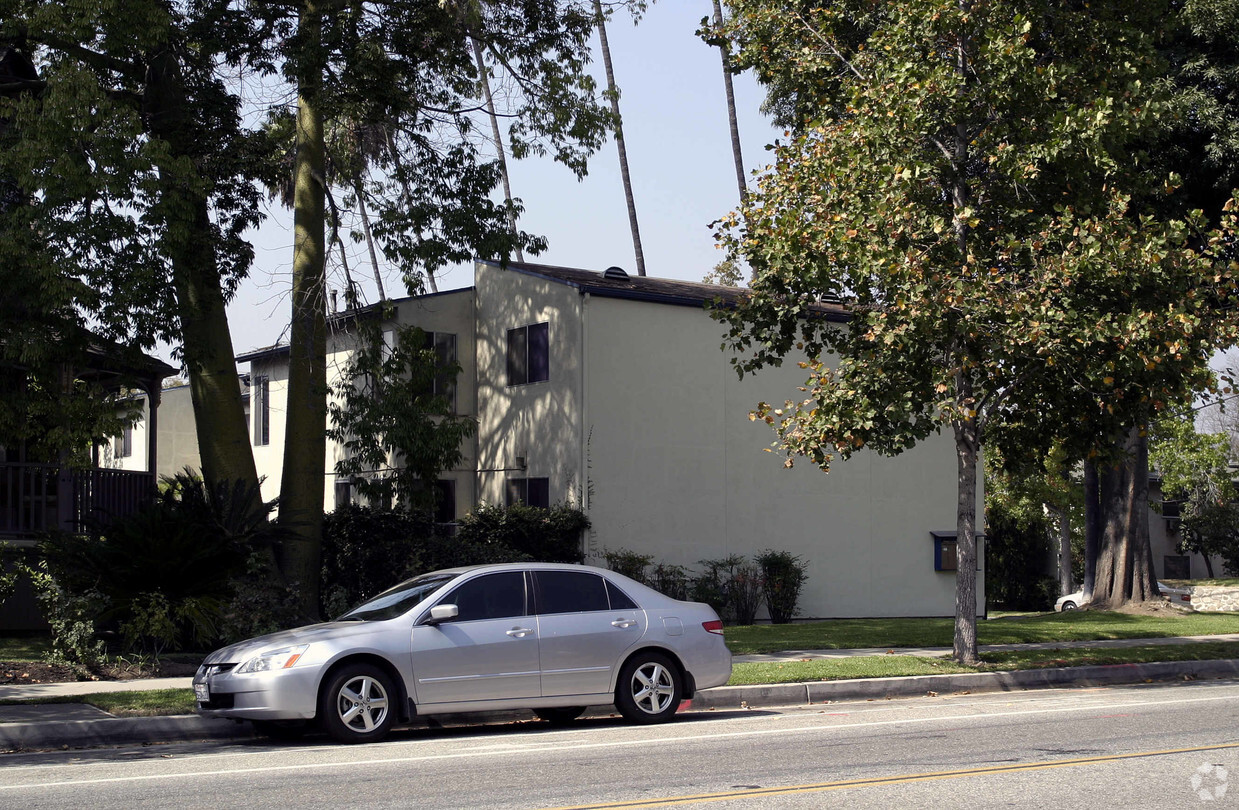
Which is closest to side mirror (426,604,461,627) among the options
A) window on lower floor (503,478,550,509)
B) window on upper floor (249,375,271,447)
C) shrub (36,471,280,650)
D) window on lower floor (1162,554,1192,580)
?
shrub (36,471,280,650)

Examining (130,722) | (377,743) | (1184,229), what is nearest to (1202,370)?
(1184,229)

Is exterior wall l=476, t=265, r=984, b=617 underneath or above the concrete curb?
above

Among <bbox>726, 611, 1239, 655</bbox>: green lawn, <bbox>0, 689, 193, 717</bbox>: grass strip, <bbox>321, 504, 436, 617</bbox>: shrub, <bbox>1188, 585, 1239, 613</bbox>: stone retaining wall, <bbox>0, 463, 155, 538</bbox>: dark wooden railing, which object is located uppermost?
<bbox>0, 463, 155, 538</bbox>: dark wooden railing

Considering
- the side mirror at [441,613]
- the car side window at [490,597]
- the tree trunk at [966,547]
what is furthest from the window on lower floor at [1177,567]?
the side mirror at [441,613]

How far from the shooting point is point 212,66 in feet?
63.2

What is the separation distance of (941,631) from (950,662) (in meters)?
5.05

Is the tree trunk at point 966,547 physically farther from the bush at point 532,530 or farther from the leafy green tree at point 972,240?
the bush at point 532,530

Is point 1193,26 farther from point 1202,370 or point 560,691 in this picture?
point 560,691

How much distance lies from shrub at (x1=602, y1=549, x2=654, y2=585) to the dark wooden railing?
26.6 feet

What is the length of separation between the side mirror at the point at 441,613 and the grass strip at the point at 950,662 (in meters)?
3.80

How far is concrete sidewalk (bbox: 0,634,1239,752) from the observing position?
417 inches

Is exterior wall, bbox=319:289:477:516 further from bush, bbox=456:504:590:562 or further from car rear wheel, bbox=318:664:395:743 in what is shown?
→ car rear wheel, bbox=318:664:395:743

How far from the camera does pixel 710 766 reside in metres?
8.86

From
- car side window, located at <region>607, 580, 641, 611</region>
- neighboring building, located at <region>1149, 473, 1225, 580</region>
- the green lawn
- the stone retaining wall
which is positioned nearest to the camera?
car side window, located at <region>607, 580, 641, 611</region>
